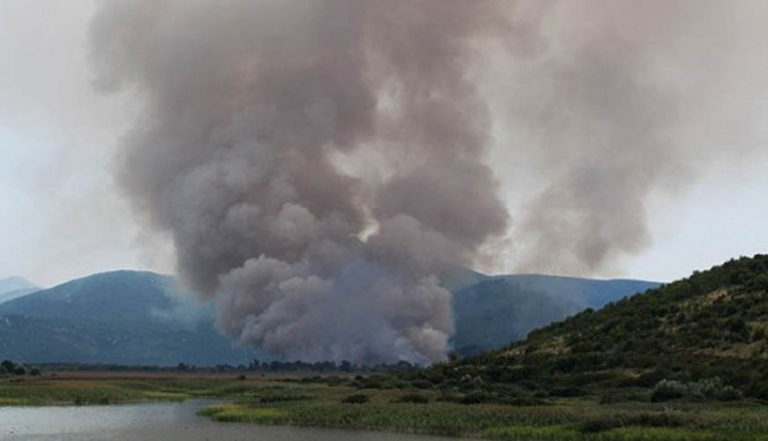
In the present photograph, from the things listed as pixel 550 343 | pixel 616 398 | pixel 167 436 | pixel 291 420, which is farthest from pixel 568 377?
pixel 167 436

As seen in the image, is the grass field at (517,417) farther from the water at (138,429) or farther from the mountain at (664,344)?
the mountain at (664,344)

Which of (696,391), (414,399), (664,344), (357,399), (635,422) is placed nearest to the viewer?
(635,422)

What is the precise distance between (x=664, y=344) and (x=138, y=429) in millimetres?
67131

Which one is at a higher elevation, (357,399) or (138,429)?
(357,399)

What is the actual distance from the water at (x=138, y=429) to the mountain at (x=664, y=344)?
3485 cm

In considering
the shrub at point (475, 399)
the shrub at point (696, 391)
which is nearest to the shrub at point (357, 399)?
the shrub at point (475, 399)

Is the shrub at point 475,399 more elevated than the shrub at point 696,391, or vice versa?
the shrub at point 696,391

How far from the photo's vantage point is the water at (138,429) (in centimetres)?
5754

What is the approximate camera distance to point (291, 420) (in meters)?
71.9

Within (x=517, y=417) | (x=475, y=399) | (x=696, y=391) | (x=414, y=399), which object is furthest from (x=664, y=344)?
(x=517, y=417)

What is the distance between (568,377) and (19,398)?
219 ft

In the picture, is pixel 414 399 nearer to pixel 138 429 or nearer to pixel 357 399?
pixel 357 399

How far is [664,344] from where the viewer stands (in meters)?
103

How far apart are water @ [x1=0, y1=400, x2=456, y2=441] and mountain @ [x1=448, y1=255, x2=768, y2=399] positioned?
3485 centimetres
